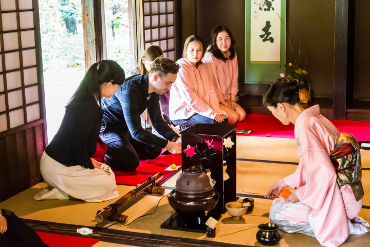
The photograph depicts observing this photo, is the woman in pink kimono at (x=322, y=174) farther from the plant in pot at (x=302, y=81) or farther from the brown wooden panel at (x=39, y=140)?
the plant in pot at (x=302, y=81)

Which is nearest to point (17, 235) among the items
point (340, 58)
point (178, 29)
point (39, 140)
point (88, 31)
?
point (39, 140)

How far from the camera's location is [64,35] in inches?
207

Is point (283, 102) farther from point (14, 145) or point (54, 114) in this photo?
point (54, 114)

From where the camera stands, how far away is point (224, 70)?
22.0 feet

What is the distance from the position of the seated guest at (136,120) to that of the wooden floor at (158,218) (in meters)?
0.40

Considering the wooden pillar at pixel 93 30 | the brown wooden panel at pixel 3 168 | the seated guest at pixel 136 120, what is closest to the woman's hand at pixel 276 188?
the seated guest at pixel 136 120

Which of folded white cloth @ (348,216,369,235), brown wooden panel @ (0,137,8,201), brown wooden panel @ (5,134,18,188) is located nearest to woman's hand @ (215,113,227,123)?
brown wooden panel @ (5,134,18,188)

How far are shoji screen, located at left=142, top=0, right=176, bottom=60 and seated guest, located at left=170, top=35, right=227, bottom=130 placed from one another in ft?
3.39

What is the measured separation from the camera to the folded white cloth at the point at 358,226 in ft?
10.1

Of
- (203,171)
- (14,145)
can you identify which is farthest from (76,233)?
(14,145)

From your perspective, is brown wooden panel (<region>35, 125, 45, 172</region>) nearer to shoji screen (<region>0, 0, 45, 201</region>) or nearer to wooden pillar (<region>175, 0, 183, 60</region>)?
shoji screen (<region>0, 0, 45, 201</region>)

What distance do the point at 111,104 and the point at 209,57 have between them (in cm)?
236

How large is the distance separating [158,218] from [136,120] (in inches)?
42.2

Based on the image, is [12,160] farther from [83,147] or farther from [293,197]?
[293,197]
